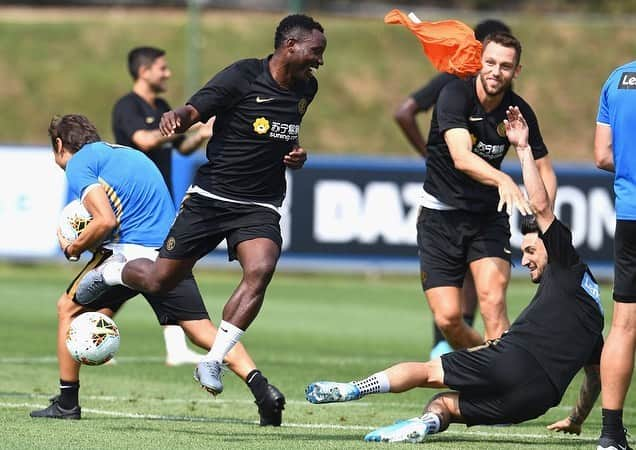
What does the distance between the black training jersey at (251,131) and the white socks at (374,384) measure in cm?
156

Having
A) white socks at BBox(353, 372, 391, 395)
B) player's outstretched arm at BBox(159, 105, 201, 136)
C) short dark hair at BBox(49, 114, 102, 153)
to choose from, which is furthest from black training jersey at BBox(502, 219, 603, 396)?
short dark hair at BBox(49, 114, 102, 153)

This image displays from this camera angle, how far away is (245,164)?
9180mm

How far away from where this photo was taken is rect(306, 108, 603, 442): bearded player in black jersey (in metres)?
8.16

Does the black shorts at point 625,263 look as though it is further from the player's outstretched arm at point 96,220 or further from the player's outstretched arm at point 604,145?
the player's outstretched arm at point 96,220

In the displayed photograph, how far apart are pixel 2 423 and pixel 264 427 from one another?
1.63 m

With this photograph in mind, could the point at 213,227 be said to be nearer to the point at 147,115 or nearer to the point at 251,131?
the point at 251,131

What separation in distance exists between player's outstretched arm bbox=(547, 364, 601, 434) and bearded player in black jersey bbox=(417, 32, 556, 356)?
0.96 meters

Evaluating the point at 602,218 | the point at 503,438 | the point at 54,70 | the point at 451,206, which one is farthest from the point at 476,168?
the point at 54,70

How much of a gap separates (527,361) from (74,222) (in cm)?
319

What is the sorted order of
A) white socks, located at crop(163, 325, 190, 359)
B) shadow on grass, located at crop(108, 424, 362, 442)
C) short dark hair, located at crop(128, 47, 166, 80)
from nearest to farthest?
shadow on grass, located at crop(108, 424, 362, 442)
white socks, located at crop(163, 325, 190, 359)
short dark hair, located at crop(128, 47, 166, 80)

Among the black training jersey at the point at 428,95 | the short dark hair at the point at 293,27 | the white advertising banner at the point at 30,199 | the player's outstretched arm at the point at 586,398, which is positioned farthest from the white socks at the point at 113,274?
the white advertising banner at the point at 30,199

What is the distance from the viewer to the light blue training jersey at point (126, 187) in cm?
941

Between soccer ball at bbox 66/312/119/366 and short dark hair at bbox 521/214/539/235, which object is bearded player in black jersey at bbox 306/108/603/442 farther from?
soccer ball at bbox 66/312/119/366

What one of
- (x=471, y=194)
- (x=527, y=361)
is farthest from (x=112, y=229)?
(x=527, y=361)
